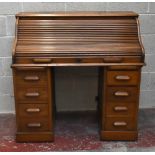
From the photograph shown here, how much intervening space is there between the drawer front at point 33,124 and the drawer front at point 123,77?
0.66m

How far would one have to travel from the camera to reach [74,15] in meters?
2.61

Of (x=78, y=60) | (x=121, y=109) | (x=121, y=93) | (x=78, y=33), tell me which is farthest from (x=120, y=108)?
(x=78, y=33)

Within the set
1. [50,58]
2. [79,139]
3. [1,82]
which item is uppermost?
[50,58]

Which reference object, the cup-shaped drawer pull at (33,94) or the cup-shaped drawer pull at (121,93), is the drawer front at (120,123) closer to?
the cup-shaped drawer pull at (121,93)

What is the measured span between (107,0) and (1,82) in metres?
1.37

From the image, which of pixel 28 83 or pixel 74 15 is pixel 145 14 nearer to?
pixel 74 15

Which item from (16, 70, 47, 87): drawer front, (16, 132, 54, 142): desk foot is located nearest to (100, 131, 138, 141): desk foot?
(16, 132, 54, 142): desk foot

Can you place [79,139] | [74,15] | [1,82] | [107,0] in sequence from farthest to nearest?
[1,82], [107,0], [79,139], [74,15]

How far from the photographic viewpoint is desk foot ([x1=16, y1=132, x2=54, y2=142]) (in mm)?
2705

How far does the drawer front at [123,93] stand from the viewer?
2570mm

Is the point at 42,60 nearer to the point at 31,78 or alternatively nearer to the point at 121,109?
the point at 31,78

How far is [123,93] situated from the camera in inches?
101

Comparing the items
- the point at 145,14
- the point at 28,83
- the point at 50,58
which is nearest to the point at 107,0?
the point at 145,14

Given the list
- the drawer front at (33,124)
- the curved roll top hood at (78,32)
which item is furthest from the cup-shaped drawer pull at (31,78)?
the drawer front at (33,124)
